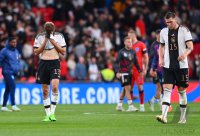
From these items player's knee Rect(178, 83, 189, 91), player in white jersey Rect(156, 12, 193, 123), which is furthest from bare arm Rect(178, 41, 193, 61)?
player's knee Rect(178, 83, 189, 91)

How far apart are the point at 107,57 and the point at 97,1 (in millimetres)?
5525

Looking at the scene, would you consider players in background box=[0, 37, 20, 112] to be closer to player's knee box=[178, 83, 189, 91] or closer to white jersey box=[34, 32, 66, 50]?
white jersey box=[34, 32, 66, 50]

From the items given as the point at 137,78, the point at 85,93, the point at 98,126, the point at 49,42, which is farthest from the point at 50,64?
the point at 85,93

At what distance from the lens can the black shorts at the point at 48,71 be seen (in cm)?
1978

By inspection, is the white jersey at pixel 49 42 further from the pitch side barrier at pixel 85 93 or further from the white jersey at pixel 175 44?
the pitch side barrier at pixel 85 93

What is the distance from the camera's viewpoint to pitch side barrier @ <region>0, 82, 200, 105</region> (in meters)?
32.7

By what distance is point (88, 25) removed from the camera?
38.6 meters

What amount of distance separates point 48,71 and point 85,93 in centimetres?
1376

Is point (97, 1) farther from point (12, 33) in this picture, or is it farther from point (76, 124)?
point (76, 124)

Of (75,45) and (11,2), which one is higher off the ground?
(11,2)

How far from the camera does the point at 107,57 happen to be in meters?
36.4

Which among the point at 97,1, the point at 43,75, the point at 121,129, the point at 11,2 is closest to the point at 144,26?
the point at 97,1

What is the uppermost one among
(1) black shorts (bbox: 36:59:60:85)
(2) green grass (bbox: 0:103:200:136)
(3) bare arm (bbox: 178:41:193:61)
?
(3) bare arm (bbox: 178:41:193:61)

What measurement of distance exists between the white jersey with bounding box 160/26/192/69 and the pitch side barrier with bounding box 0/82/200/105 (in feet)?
47.4
